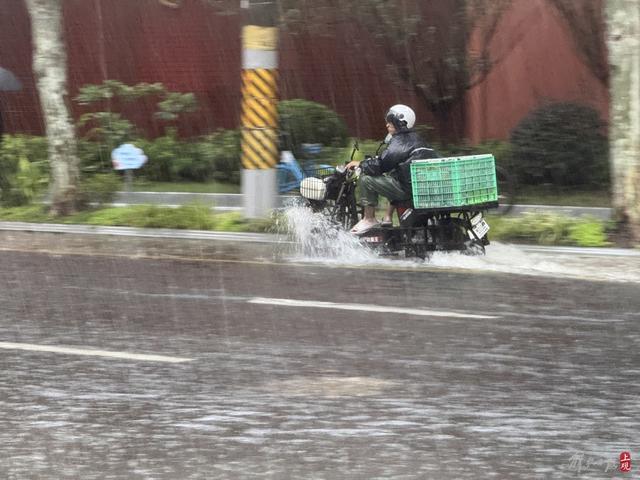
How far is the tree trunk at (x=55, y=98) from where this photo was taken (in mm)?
15148

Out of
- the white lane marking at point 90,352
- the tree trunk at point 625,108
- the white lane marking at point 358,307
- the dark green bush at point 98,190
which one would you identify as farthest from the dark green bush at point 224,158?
the white lane marking at point 90,352

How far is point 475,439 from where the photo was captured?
5.52m

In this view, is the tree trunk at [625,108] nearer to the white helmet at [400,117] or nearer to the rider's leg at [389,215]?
the white helmet at [400,117]

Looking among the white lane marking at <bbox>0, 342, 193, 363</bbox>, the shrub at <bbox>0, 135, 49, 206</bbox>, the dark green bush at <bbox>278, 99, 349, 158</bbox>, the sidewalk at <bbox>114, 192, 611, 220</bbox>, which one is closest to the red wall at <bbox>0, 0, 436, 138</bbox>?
the dark green bush at <bbox>278, 99, 349, 158</bbox>

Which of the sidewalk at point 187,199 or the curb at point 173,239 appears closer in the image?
the curb at point 173,239

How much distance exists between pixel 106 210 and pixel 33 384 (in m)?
9.28

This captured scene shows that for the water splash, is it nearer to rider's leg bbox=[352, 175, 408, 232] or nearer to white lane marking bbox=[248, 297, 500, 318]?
rider's leg bbox=[352, 175, 408, 232]

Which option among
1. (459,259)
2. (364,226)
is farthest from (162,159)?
(459,259)

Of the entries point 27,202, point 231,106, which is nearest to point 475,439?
point 27,202

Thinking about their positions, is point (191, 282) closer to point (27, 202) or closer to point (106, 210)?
point (106, 210)

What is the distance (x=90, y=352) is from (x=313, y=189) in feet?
17.1

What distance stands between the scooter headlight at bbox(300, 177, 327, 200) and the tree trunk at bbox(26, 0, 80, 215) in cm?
479

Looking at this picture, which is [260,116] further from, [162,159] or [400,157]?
[162,159]

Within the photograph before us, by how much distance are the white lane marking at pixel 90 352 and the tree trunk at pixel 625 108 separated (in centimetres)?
732
